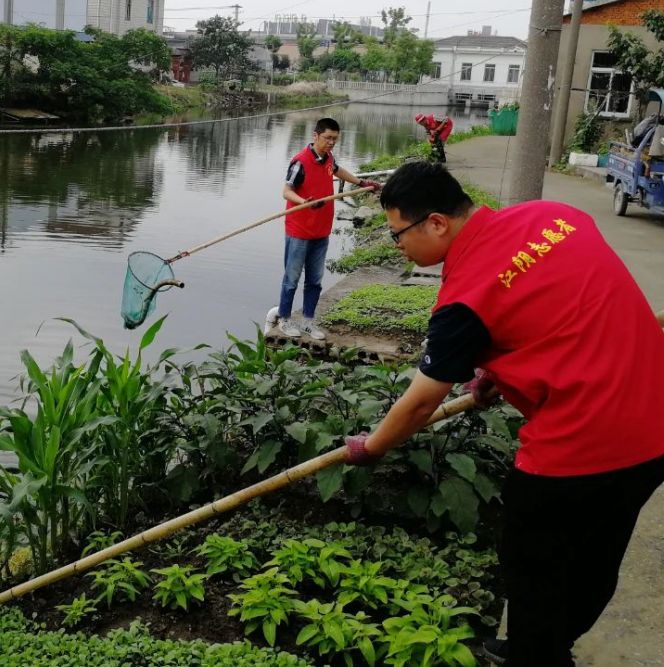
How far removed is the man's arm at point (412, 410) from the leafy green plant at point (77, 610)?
1.38m

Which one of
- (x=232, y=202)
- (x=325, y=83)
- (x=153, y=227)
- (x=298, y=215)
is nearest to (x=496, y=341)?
(x=298, y=215)

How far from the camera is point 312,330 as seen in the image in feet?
24.3

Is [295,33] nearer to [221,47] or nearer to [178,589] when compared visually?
[221,47]

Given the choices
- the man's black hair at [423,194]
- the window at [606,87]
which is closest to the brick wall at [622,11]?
the window at [606,87]

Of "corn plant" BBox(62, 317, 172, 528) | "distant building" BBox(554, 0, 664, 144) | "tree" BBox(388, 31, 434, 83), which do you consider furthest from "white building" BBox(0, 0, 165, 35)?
"corn plant" BBox(62, 317, 172, 528)

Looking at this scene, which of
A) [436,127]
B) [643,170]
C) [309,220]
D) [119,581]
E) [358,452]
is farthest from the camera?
[436,127]

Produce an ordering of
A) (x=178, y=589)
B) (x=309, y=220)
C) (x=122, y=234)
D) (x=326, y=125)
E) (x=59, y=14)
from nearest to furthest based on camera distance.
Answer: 1. (x=178, y=589)
2. (x=326, y=125)
3. (x=309, y=220)
4. (x=122, y=234)
5. (x=59, y=14)

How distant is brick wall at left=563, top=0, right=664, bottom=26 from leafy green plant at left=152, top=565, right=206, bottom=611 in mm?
20767

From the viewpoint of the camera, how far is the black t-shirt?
236 centimetres

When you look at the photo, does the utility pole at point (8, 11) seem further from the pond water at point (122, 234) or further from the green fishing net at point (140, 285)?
the green fishing net at point (140, 285)

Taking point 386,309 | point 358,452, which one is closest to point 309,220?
point 386,309

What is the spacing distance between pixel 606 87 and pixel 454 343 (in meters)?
21.6

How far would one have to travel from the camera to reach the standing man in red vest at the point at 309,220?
7.22 metres

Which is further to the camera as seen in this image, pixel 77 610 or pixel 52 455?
pixel 52 455
